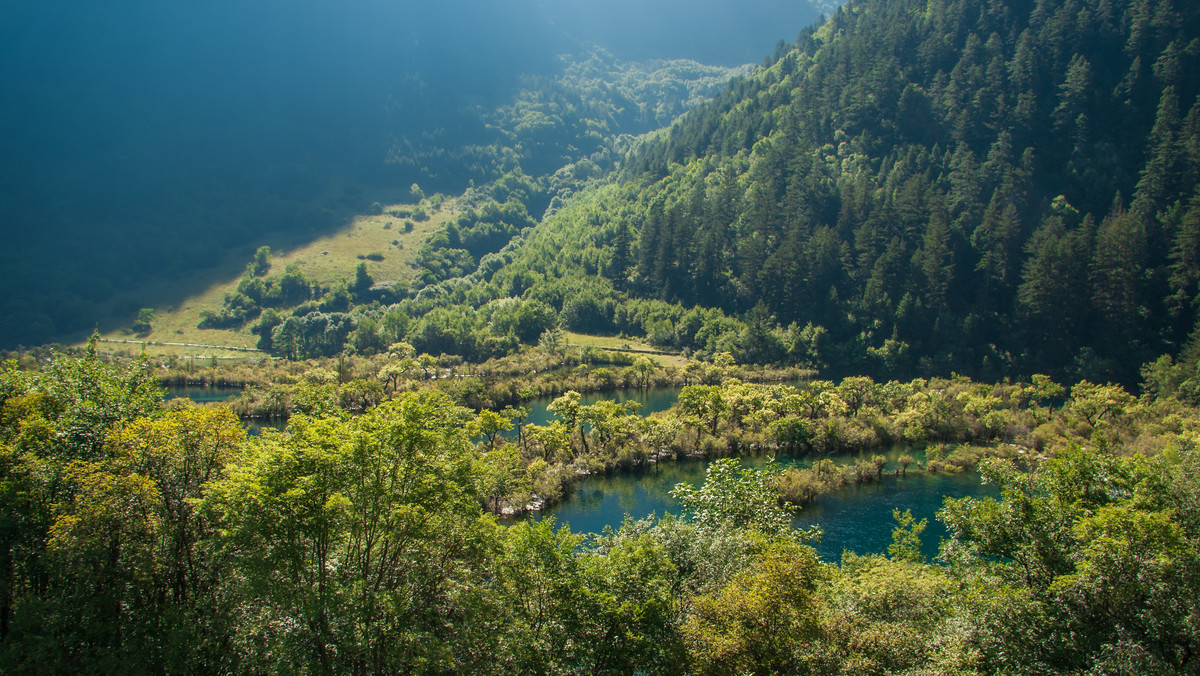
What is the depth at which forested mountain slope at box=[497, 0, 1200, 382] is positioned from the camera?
351ft

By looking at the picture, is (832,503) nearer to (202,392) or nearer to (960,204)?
(960,204)

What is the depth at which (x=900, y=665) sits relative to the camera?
23.2 meters

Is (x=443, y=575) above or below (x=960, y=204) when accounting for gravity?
below

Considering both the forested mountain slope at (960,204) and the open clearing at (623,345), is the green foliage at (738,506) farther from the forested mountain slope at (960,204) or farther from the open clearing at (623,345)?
the forested mountain slope at (960,204)

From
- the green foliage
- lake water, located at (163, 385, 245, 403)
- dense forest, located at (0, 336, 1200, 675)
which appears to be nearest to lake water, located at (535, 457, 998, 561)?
the green foliage

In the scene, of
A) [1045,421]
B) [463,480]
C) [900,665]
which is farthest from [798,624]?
[1045,421]

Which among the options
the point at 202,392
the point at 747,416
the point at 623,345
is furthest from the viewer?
the point at 623,345

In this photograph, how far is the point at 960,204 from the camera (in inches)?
4998

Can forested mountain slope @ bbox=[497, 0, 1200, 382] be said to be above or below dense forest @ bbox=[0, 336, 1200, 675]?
above

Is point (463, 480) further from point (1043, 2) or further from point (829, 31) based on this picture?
point (829, 31)

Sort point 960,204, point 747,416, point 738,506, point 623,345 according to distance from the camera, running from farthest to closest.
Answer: point 623,345, point 960,204, point 747,416, point 738,506

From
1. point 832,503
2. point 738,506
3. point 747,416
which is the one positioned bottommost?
point 832,503

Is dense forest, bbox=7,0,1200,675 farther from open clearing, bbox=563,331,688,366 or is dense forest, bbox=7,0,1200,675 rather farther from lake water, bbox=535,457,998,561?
lake water, bbox=535,457,998,561

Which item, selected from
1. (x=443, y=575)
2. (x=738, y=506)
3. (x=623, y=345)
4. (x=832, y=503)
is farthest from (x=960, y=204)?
(x=443, y=575)
